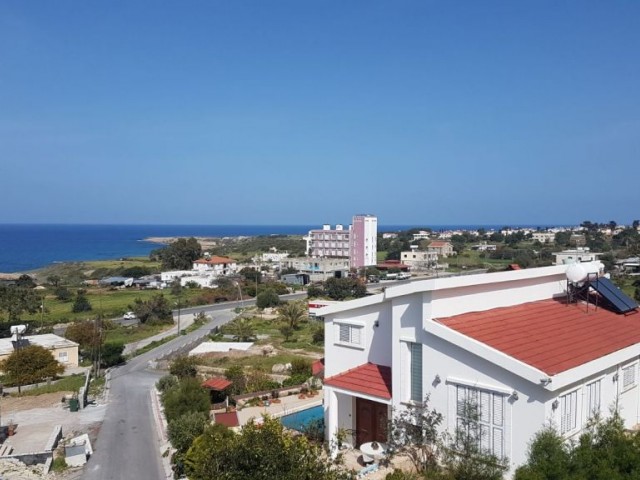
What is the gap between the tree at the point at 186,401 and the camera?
76.1 ft

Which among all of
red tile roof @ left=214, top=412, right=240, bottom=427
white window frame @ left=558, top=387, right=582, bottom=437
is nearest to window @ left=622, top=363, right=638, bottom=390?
white window frame @ left=558, top=387, right=582, bottom=437

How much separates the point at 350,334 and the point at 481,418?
216 inches

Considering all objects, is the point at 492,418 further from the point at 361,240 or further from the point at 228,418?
the point at 361,240

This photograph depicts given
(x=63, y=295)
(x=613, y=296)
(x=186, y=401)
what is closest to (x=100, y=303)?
(x=63, y=295)

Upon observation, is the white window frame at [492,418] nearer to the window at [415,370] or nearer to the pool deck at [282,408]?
the window at [415,370]

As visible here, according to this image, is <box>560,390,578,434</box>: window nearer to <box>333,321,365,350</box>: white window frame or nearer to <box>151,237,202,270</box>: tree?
<box>333,321,365,350</box>: white window frame

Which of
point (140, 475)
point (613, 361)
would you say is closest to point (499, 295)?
point (613, 361)

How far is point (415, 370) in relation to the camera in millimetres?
15242

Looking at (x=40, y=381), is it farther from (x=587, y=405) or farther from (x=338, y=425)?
(x=587, y=405)

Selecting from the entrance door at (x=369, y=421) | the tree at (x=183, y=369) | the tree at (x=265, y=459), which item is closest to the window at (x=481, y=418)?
the entrance door at (x=369, y=421)

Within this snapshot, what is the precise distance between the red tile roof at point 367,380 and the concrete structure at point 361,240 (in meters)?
105

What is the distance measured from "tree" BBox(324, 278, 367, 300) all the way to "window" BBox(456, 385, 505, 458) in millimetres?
64993

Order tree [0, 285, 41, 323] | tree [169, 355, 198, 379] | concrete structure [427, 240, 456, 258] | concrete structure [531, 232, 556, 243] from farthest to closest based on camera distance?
concrete structure [531, 232, 556, 243] → concrete structure [427, 240, 456, 258] → tree [0, 285, 41, 323] → tree [169, 355, 198, 379]

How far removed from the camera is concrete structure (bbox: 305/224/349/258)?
127750 millimetres
